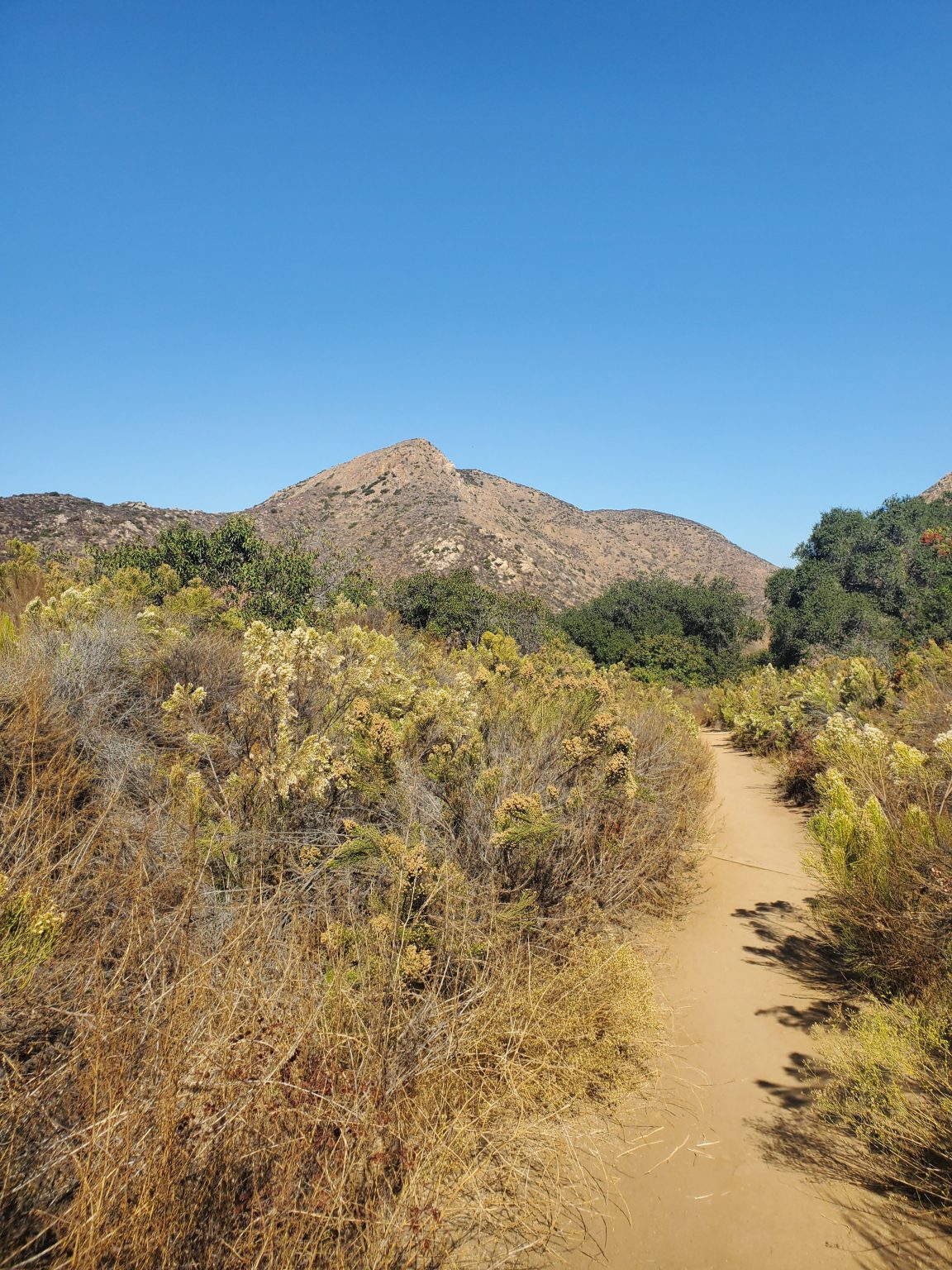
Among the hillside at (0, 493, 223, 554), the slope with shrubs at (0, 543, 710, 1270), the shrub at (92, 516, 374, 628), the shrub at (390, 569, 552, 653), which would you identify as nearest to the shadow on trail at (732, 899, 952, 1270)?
the slope with shrubs at (0, 543, 710, 1270)

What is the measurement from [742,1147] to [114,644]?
20.8 ft

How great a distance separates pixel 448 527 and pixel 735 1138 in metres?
44.9

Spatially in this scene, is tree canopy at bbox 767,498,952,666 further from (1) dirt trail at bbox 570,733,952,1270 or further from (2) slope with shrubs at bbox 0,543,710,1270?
(2) slope with shrubs at bbox 0,543,710,1270

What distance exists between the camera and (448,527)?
4644cm

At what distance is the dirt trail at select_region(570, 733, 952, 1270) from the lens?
2.31 m

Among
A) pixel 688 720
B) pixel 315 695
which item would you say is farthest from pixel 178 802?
pixel 688 720

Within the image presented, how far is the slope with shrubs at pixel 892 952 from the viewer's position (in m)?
2.51

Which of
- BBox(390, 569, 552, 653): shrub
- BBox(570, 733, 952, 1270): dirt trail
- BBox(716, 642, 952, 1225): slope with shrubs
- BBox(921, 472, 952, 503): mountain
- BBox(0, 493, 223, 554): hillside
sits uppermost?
BBox(921, 472, 952, 503): mountain

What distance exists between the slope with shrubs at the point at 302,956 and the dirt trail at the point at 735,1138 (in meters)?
0.30

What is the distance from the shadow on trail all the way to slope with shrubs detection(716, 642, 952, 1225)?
55 millimetres

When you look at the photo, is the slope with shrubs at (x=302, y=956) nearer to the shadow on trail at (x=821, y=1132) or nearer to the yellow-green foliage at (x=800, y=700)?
the shadow on trail at (x=821, y=1132)

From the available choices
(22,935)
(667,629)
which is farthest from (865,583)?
(22,935)

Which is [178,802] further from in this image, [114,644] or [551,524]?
[551,524]

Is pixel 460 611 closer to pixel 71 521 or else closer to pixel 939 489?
pixel 71 521
